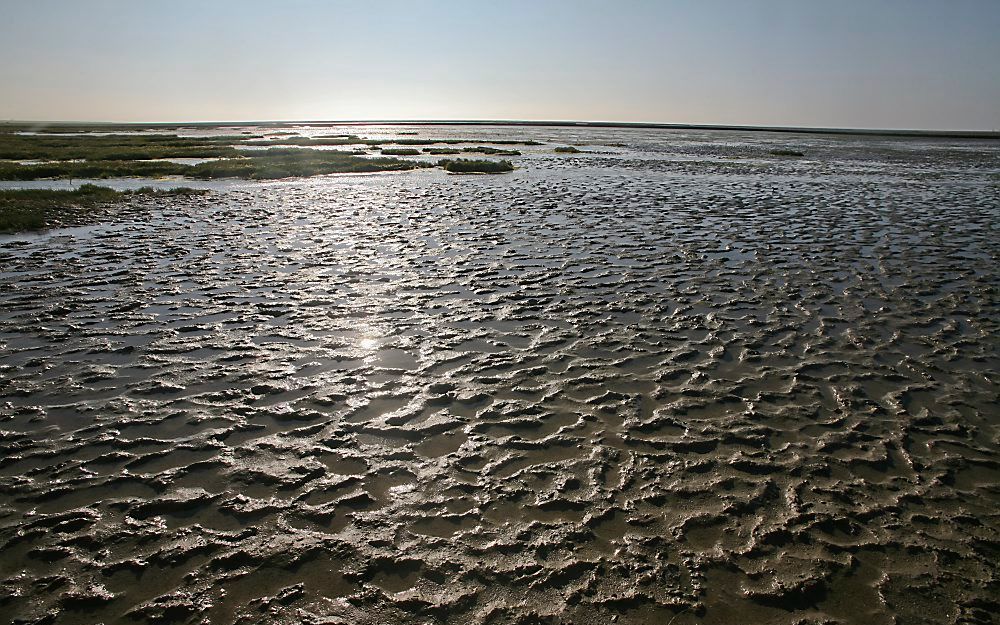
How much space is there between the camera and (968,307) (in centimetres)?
1359

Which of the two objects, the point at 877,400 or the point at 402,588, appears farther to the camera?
the point at 877,400

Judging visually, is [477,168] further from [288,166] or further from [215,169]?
[215,169]

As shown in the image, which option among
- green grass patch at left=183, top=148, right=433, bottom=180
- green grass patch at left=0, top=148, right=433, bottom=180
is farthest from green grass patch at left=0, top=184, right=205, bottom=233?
green grass patch at left=0, top=148, right=433, bottom=180

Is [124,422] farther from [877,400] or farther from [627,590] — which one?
[877,400]

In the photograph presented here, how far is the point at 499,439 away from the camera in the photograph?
8.09 metres

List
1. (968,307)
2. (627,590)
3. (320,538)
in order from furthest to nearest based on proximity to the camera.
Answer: (968,307), (320,538), (627,590)

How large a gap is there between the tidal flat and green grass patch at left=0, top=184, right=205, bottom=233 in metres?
5.31

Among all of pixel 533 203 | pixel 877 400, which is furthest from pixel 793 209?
pixel 877 400

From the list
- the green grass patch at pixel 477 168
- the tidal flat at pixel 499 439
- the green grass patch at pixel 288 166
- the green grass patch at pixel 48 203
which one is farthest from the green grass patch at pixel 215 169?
the tidal flat at pixel 499 439

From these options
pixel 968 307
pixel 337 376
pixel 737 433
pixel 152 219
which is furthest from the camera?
pixel 152 219

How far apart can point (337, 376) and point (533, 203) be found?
72.8 ft

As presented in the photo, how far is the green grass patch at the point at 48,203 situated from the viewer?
883 inches

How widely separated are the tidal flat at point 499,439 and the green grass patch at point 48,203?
209 inches

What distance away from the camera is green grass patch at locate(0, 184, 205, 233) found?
2244 cm
